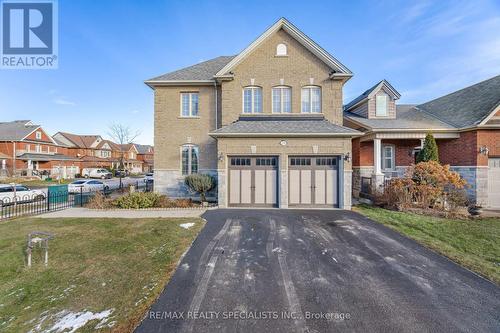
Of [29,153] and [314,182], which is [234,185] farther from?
[29,153]

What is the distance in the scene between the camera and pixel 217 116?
46.0 feet

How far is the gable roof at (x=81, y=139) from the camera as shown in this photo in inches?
1850

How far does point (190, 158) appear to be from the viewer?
1415cm

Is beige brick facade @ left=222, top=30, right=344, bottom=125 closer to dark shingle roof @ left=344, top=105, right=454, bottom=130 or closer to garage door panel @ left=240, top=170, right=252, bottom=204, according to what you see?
dark shingle roof @ left=344, top=105, right=454, bottom=130

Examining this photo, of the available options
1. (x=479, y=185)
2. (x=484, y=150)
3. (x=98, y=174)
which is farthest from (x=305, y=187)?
(x=98, y=174)

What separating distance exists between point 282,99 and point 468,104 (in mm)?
13036

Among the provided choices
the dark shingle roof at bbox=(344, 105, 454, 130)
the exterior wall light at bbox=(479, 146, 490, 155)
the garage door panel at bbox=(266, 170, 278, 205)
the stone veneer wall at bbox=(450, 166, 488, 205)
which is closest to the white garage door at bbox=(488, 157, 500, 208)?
the stone veneer wall at bbox=(450, 166, 488, 205)

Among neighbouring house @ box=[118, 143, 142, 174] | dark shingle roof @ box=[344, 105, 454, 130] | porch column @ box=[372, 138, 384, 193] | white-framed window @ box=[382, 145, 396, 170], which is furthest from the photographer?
neighbouring house @ box=[118, 143, 142, 174]

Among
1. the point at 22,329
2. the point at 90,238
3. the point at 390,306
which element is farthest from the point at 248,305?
the point at 90,238

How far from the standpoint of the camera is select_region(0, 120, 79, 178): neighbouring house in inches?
1251

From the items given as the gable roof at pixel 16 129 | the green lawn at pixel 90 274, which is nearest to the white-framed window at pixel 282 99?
the green lawn at pixel 90 274

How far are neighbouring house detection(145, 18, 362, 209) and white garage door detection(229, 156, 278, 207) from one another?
6 centimetres

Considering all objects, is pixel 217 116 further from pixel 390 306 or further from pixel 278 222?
pixel 390 306

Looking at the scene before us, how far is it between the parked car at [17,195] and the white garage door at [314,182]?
1744 centimetres
